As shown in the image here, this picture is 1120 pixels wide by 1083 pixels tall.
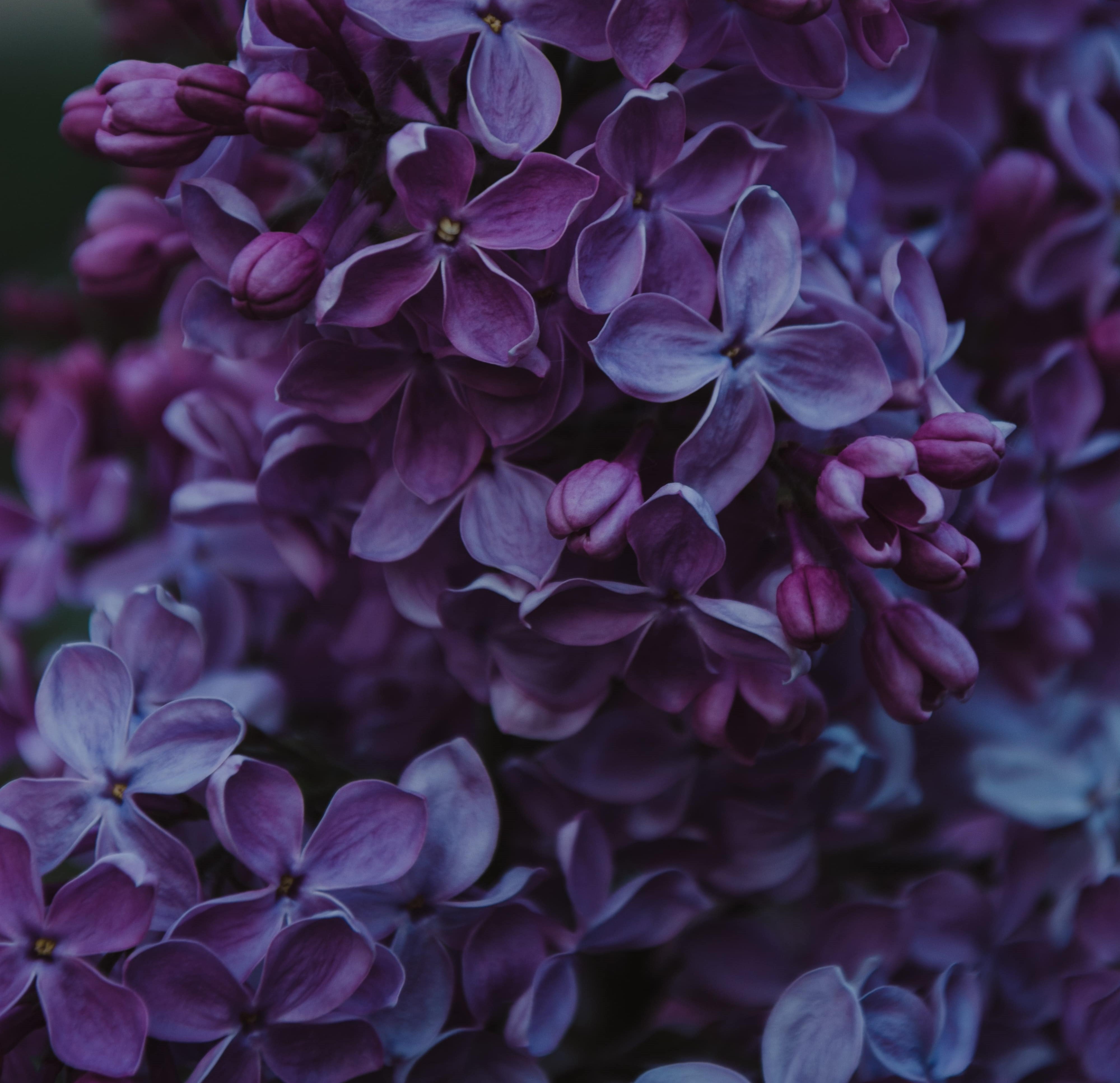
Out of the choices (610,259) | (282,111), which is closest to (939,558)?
(610,259)

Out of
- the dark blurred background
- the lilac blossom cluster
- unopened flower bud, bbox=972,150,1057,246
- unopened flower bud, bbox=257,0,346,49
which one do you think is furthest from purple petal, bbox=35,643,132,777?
the dark blurred background

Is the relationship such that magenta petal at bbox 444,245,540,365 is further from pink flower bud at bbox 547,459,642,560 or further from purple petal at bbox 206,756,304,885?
purple petal at bbox 206,756,304,885

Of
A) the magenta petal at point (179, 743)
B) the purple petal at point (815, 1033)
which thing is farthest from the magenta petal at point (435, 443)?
the purple petal at point (815, 1033)

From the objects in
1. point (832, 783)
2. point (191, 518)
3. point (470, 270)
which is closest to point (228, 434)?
point (191, 518)

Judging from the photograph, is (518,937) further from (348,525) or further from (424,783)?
(348,525)

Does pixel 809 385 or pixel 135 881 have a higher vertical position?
pixel 809 385

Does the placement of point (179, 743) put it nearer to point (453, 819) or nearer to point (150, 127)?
point (453, 819)

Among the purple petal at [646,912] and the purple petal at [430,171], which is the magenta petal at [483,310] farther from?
the purple petal at [646,912]
